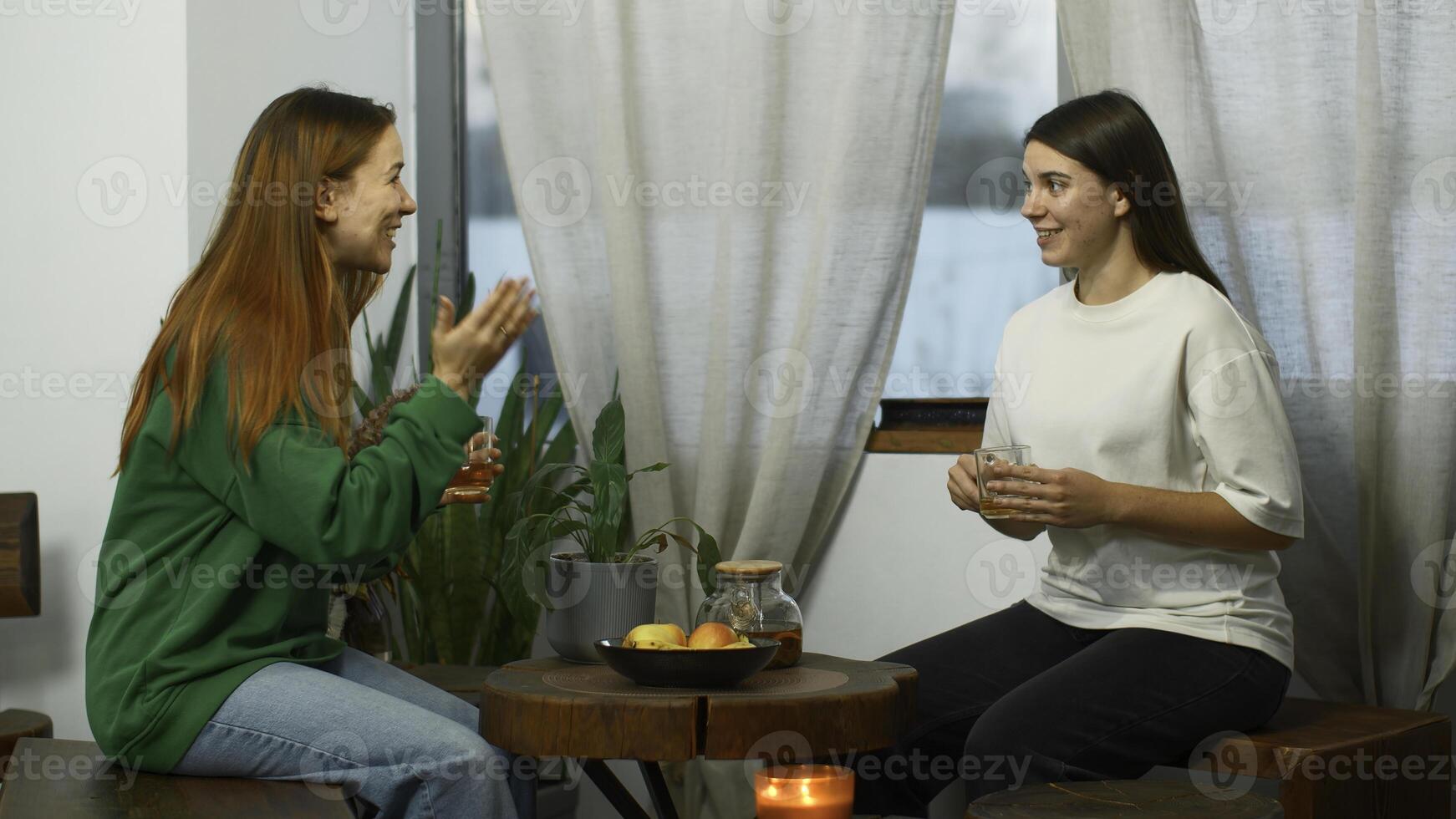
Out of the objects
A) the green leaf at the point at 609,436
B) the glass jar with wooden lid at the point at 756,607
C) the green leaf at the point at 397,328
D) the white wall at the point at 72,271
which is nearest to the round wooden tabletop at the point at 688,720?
the glass jar with wooden lid at the point at 756,607

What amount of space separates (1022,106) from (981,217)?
27 cm

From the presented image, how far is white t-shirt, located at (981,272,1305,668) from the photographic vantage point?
2.11 m

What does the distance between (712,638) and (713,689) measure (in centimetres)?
8

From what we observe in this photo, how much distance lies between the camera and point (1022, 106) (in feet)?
10.0

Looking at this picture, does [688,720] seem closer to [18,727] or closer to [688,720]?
[688,720]

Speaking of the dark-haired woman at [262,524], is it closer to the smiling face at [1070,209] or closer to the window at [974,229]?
the smiling face at [1070,209]

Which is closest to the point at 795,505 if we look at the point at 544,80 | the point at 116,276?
the point at 544,80

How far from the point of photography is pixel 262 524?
1.83m

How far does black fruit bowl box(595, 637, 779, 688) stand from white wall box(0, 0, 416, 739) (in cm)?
157

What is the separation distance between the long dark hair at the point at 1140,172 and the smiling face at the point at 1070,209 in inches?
0.7

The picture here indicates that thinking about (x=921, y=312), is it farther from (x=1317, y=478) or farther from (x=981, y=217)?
(x=1317, y=478)

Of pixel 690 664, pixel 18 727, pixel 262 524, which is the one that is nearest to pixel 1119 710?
pixel 690 664

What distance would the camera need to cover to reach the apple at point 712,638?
1947mm

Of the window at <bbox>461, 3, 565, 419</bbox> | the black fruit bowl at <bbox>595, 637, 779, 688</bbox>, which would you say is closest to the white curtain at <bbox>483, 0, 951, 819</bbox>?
the window at <bbox>461, 3, 565, 419</bbox>
